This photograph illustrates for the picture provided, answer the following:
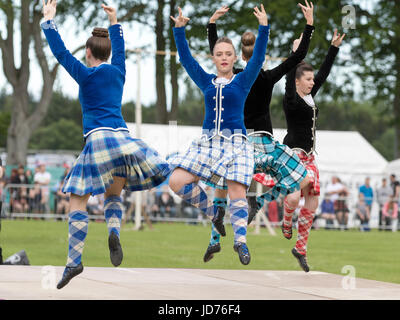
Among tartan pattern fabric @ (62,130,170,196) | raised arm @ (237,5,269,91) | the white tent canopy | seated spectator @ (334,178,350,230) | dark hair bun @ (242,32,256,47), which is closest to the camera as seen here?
tartan pattern fabric @ (62,130,170,196)

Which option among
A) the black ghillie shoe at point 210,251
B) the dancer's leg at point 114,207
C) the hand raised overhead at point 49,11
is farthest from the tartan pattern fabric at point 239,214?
the hand raised overhead at point 49,11

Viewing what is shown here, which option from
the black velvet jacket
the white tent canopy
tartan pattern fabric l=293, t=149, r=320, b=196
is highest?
the black velvet jacket

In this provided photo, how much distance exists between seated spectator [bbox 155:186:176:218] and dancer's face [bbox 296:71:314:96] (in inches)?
568

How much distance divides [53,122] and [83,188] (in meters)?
70.2

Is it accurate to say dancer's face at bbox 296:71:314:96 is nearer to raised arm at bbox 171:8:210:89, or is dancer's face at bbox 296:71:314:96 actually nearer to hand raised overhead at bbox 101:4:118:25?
raised arm at bbox 171:8:210:89

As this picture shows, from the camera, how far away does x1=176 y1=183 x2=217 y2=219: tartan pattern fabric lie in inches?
253

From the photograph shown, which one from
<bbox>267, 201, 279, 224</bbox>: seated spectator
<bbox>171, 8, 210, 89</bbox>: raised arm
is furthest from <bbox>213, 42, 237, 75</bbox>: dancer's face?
<bbox>267, 201, 279, 224</bbox>: seated spectator

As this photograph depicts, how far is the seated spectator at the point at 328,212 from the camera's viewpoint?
22.4 m

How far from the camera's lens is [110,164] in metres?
5.77

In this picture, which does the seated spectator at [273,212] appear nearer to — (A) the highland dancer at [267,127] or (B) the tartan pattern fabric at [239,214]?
(A) the highland dancer at [267,127]

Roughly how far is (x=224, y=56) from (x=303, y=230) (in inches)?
91.9

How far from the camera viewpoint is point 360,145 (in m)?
26.4
